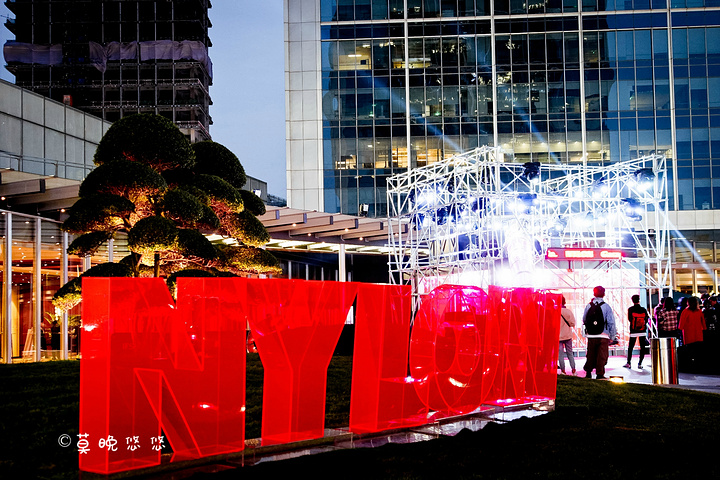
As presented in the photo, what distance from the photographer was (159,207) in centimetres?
1189

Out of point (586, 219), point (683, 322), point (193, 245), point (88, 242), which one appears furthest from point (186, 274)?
point (586, 219)

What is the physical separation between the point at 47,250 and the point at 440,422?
12556 millimetres

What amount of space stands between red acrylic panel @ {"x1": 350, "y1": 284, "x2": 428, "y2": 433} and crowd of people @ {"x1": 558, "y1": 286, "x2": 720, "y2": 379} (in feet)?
19.3

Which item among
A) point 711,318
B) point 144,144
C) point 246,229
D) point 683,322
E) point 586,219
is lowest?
point 711,318

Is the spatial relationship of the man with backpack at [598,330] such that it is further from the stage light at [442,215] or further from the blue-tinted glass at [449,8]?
the blue-tinted glass at [449,8]

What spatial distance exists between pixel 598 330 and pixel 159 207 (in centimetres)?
803

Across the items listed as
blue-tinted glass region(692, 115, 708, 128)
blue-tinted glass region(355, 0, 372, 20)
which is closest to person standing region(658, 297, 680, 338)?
blue-tinted glass region(692, 115, 708, 128)

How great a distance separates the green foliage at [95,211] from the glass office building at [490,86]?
2888 centimetres

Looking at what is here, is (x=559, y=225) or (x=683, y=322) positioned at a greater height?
(x=559, y=225)

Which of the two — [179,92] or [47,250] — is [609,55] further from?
[179,92]

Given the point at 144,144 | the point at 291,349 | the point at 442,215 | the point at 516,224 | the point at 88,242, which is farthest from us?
the point at 442,215

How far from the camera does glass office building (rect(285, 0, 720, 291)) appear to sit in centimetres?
3959

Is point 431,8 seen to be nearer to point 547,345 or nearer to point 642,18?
point 642,18

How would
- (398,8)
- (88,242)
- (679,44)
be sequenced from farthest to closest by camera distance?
(398,8)
(679,44)
(88,242)
